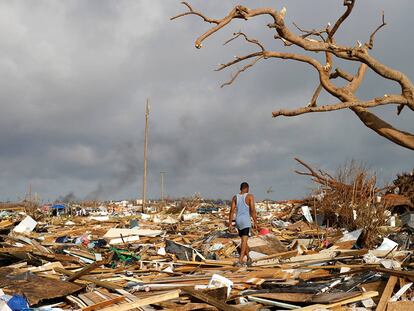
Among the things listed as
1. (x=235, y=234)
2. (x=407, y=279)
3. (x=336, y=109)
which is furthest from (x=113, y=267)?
(x=336, y=109)

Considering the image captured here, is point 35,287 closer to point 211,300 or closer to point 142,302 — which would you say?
point 142,302

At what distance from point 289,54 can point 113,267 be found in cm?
656

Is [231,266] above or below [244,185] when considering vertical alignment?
below

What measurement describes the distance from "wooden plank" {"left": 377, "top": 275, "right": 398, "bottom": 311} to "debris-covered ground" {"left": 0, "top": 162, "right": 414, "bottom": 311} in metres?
0.01

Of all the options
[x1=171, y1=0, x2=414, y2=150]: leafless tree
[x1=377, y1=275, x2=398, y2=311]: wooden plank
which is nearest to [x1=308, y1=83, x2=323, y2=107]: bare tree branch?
[x1=171, y1=0, x2=414, y2=150]: leafless tree

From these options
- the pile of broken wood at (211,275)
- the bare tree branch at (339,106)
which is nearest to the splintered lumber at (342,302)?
the pile of broken wood at (211,275)

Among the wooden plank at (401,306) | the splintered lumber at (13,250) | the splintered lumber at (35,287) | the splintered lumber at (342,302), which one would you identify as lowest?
the wooden plank at (401,306)

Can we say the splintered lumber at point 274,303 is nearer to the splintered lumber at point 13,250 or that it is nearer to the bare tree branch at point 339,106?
the splintered lumber at point 13,250

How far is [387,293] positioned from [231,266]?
3.54 metres

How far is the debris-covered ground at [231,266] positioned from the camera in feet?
20.9

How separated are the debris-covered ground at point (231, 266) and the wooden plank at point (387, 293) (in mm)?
13

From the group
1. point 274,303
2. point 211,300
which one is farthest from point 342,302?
point 211,300

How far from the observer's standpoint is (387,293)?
6.35m

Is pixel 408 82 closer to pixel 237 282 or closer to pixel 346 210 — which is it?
pixel 346 210
